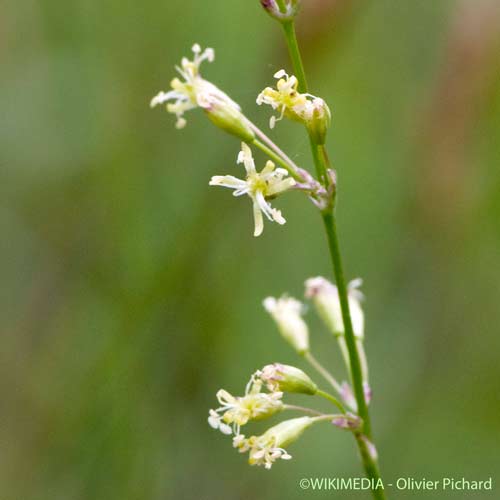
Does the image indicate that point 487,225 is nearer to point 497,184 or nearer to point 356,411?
point 497,184

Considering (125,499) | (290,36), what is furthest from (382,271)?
(290,36)

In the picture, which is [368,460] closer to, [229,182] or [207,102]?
[229,182]

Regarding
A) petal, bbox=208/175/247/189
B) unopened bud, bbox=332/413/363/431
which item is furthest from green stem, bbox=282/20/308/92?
unopened bud, bbox=332/413/363/431

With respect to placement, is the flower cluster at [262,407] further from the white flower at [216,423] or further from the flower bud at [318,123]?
the flower bud at [318,123]

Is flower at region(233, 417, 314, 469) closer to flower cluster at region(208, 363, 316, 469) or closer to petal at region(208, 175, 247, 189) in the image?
flower cluster at region(208, 363, 316, 469)

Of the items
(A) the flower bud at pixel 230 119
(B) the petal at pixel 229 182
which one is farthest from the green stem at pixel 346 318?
(A) the flower bud at pixel 230 119
